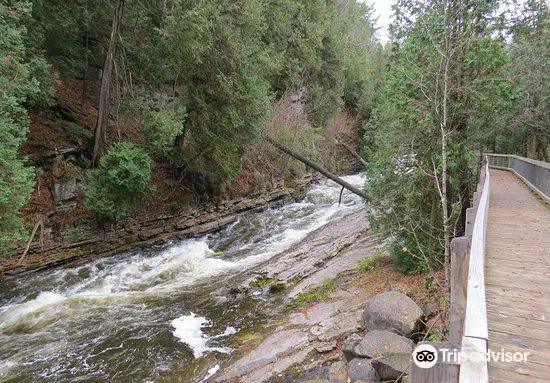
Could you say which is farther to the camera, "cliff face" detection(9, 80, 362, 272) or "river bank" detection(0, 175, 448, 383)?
"cliff face" detection(9, 80, 362, 272)

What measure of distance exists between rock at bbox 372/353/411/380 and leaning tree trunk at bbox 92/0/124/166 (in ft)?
40.2

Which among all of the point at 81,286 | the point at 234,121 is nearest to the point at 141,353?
the point at 81,286

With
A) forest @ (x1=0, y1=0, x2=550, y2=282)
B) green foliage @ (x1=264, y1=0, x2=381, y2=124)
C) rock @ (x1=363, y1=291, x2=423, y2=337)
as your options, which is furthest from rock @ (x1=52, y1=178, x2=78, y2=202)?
green foliage @ (x1=264, y1=0, x2=381, y2=124)

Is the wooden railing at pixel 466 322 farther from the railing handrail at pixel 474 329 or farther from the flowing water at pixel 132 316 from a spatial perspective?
the flowing water at pixel 132 316

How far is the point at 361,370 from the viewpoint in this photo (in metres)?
5.58

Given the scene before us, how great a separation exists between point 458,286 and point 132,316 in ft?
27.1

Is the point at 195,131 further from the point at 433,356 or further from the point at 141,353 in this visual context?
the point at 433,356

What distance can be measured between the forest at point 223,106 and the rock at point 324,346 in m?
2.61

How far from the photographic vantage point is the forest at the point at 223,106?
27.2ft

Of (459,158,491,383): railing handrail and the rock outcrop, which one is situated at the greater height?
(459,158,491,383): railing handrail

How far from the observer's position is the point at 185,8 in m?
12.8

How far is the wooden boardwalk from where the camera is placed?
3287 mm

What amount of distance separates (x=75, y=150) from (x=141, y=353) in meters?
9.37

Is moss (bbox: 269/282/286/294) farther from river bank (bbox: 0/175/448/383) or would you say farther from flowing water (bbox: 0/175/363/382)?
flowing water (bbox: 0/175/363/382)
